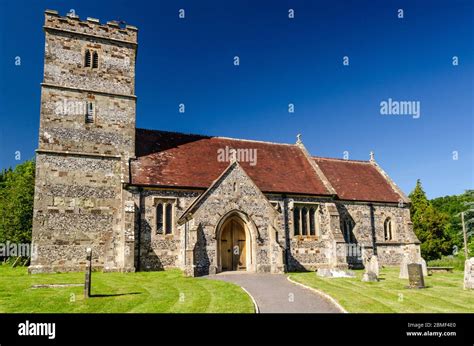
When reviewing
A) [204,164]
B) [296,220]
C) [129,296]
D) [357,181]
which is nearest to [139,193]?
[204,164]

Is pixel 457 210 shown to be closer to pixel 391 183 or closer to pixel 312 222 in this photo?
pixel 391 183

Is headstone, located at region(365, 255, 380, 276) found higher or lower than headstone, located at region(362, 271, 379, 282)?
higher

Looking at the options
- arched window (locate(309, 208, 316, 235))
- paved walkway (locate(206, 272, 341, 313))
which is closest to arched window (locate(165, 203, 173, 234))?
paved walkway (locate(206, 272, 341, 313))

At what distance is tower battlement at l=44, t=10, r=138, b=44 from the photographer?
76.8 ft

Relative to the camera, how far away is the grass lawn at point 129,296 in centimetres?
→ 1122

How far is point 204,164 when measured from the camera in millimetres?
25375

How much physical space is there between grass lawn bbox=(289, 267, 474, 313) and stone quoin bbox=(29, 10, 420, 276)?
218 inches

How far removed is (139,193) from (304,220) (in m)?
11.3

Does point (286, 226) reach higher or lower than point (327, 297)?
higher

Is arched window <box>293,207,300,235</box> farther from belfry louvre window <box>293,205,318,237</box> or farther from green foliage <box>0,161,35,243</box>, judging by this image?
green foliage <box>0,161,35,243</box>

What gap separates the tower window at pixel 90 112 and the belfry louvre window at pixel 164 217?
6.98 m
